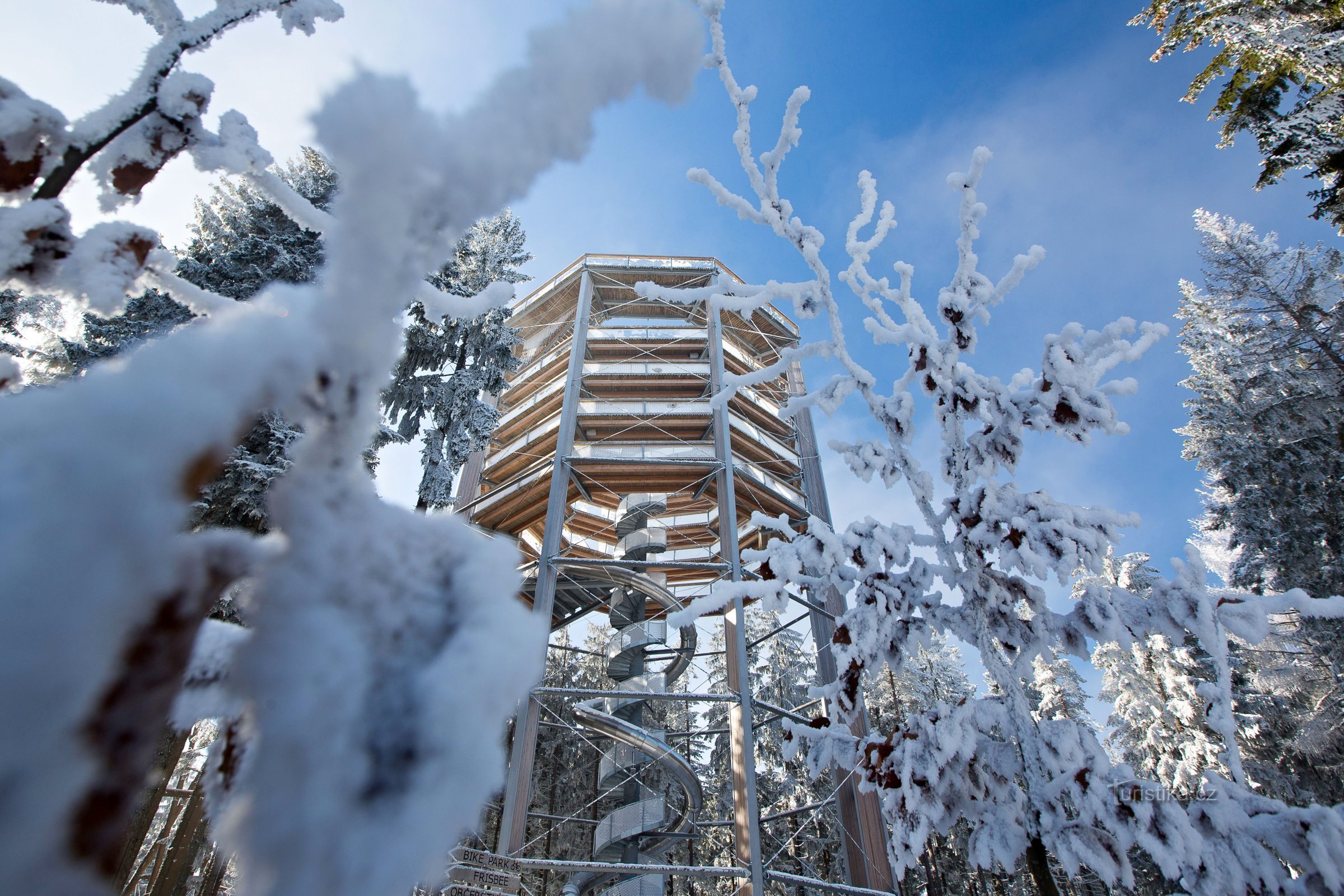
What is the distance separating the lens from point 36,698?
0.49 metres

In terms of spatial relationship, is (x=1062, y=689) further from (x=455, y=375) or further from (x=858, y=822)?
(x=455, y=375)

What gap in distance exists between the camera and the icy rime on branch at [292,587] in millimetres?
503

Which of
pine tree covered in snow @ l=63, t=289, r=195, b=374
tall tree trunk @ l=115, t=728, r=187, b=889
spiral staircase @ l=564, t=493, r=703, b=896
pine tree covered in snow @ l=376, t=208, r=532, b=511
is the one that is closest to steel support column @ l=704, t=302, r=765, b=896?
spiral staircase @ l=564, t=493, r=703, b=896

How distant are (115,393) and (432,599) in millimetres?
372

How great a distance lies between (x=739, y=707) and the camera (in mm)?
10961

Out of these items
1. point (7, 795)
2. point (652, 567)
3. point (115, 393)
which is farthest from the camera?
point (652, 567)

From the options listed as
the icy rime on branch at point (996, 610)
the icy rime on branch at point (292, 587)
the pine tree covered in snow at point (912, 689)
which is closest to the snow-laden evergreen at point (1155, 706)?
the pine tree covered in snow at point (912, 689)

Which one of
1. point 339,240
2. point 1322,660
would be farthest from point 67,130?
point 1322,660

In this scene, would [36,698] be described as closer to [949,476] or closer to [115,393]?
[115,393]

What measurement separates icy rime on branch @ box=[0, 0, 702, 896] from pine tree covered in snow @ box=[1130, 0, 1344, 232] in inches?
536

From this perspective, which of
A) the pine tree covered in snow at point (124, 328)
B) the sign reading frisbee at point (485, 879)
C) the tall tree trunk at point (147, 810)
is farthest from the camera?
the pine tree covered in snow at point (124, 328)

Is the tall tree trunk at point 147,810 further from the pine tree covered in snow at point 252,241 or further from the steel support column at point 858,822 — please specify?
the steel support column at point 858,822

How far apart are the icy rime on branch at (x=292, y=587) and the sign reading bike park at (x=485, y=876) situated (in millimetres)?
9289

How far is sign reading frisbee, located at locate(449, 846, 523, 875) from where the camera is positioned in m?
8.41
